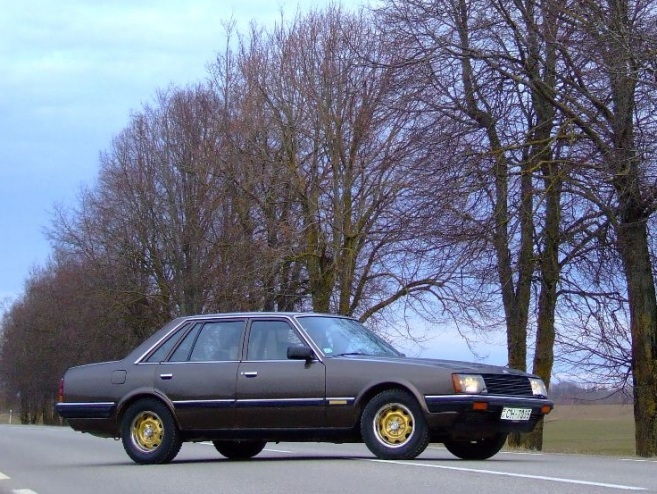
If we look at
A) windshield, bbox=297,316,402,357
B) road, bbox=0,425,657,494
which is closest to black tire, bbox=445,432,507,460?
road, bbox=0,425,657,494

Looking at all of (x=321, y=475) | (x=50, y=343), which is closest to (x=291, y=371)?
(x=321, y=475)

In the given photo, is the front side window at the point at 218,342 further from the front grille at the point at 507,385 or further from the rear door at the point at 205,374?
the front grille at the point at 507,385

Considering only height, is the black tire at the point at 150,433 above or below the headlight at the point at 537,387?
below

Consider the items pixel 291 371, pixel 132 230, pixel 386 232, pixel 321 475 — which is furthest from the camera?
pixel 132 230

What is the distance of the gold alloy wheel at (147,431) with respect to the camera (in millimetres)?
12695

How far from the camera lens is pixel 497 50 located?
22.2 m

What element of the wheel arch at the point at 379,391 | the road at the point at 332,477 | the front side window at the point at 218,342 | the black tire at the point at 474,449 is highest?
the front side window at the point at 218,342

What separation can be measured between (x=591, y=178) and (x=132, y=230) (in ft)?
93.9

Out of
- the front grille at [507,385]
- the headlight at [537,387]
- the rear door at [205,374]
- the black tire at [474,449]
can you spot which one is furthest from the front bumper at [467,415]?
the rear door at [205,374]

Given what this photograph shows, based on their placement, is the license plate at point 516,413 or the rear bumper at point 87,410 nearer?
the license plate at point 516,413

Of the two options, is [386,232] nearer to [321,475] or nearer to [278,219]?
[278,219]

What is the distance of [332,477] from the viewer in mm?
9992

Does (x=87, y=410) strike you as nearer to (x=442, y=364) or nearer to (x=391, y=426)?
(x=391, y=426)

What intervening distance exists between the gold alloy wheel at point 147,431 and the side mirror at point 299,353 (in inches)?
73.8
